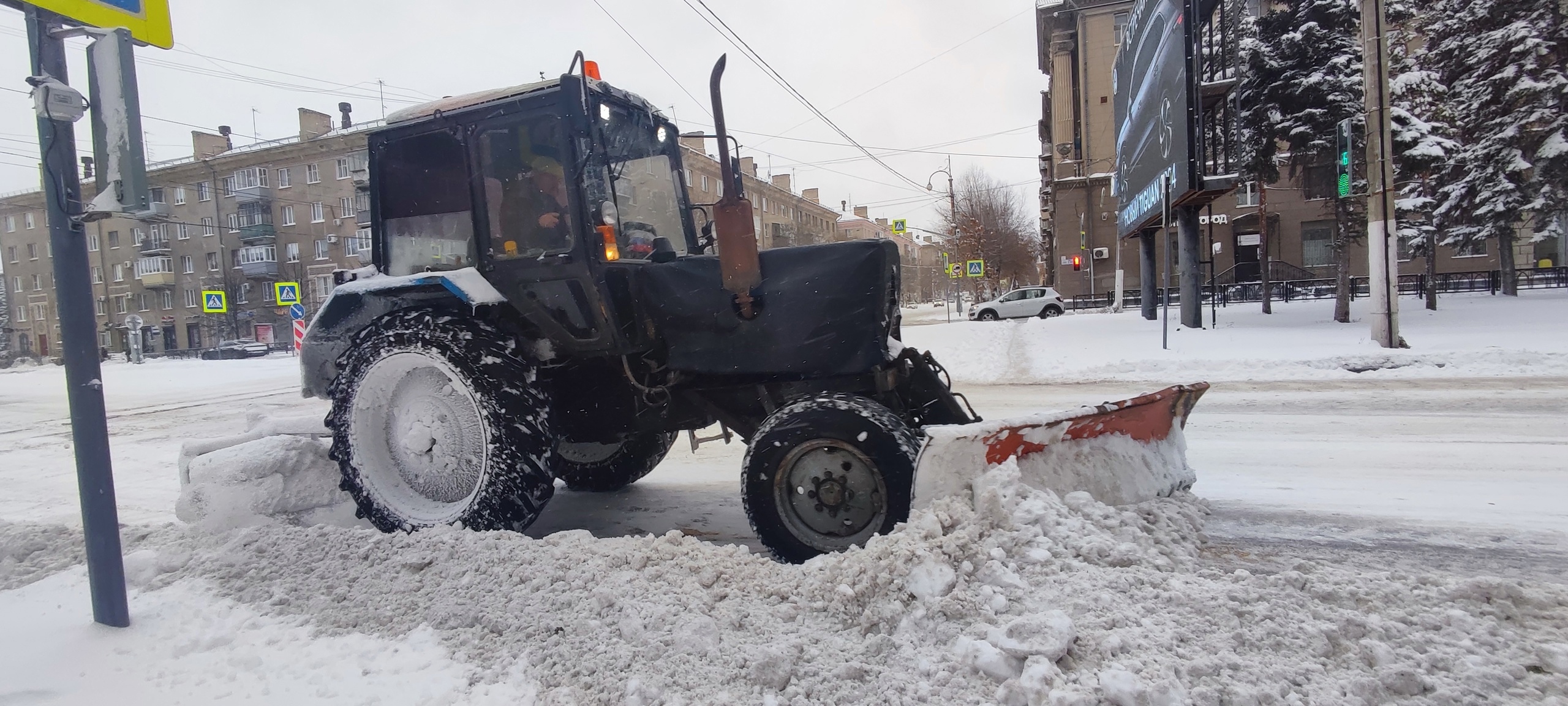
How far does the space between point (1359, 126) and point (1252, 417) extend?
14.7m

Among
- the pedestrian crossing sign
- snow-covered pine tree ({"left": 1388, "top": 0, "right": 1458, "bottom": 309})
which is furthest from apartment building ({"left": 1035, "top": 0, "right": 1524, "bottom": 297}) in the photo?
the pedestrian crossing sign

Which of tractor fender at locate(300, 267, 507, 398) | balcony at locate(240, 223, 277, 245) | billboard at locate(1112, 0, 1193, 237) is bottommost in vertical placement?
tractor fender at locate(300, 267, 507, 398)

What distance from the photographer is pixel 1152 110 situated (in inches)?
620

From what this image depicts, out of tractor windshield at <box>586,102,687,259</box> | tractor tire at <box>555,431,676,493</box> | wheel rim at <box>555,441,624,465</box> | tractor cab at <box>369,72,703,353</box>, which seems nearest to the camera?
tractor cab at <box>369,72,703,353</box>

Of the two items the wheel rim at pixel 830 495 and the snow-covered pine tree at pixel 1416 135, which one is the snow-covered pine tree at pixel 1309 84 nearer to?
the snow-covered pine tree at pixel 1416 135

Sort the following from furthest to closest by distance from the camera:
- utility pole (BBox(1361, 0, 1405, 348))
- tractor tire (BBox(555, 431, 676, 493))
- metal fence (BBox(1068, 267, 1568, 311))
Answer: metal fence (BBox(1068, 267, 1568, 311))
utility pole (BBox(1361, 0, 1405, 348))
tractor tire (BBox(555, 431, 676, 493))

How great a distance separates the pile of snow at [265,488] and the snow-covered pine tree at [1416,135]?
21316mm

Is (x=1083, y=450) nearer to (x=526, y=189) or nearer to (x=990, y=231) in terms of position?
(x=526, y=189)

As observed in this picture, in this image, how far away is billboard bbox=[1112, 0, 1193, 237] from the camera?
531 inches

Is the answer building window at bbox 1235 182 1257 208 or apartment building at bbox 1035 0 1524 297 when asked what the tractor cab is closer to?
apartment building at bbox 1035 0 1524 297

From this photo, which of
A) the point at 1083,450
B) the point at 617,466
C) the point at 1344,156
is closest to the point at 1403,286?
the point at 1344,156

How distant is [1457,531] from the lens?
3742mm

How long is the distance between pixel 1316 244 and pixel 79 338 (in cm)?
4426

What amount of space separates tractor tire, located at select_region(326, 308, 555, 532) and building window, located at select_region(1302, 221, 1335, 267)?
138 ft
